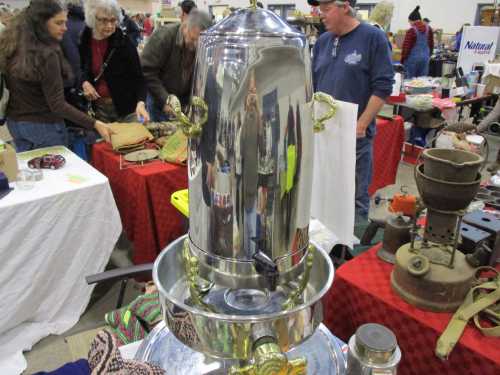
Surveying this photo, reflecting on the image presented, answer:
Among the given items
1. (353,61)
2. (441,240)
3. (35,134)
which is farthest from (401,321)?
(35,134)

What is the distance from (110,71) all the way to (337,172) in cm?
147

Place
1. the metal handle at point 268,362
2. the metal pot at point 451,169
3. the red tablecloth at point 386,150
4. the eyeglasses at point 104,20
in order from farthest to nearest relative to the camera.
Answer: the red tablecloth at point 386,150, the eyeglasses at point 104,20, the metal pot at point 451,169, the metal handle at point 268,362

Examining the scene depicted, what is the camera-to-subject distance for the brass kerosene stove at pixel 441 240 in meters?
0.70

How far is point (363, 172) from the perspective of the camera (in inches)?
80.3

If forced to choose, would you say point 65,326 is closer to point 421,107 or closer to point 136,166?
point 136,166

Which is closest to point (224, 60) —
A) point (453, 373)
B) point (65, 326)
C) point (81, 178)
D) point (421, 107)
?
point (453, 373)

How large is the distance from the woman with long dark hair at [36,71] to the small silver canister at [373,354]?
1.60m

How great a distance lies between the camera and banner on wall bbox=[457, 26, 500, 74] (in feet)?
16.7

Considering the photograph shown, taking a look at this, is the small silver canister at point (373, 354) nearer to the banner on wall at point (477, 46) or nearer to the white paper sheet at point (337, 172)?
the white paper sheet at point (337, 172)

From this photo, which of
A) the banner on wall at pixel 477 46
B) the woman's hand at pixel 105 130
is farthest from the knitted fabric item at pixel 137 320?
the banner on wall at pixel 477 46

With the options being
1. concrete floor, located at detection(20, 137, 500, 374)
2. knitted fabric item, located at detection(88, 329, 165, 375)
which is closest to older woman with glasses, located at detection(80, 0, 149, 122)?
concrete floor, located at detection(20, 137, 500, 374)

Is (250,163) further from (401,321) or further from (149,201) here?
(149,201)

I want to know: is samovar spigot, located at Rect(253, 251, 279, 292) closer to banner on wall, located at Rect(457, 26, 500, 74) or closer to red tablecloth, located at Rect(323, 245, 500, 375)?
red tablecloth, located at Rect(323, 245, 500, 375)

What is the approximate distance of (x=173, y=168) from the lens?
1.70m
